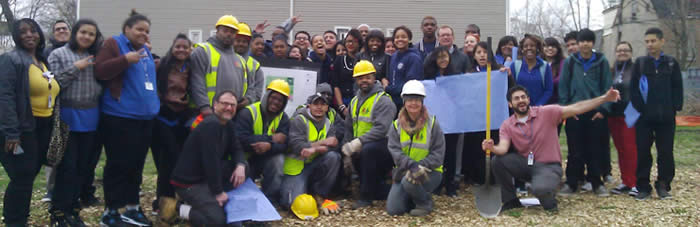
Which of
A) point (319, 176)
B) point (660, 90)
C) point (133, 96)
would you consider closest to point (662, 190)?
point (660, 90)

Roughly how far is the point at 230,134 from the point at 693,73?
2537cm

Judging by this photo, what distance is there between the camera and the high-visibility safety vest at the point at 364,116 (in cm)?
645

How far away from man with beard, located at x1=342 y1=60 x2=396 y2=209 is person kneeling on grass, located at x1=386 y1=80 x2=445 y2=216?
0.34 metres

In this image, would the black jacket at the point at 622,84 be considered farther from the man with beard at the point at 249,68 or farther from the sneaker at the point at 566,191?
the man with beard at the point at 249,68

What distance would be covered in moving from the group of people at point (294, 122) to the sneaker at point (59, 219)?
16mm

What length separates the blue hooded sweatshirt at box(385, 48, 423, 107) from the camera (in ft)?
22.5

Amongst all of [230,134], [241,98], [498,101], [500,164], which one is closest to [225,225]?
[230,134]

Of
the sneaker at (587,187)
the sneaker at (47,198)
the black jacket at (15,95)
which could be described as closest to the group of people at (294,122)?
the black jacket at (15,95)

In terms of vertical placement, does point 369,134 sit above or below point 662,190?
above

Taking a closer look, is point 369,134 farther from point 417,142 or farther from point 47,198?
point 47,198

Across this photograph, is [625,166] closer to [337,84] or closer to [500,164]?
[500,164]

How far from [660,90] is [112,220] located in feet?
21.0

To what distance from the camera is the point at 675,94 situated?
665cm

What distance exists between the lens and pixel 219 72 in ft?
18.9
